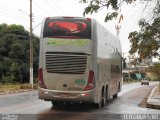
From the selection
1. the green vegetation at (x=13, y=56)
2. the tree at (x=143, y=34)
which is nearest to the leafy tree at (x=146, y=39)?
the tree at (x=143, y=34)

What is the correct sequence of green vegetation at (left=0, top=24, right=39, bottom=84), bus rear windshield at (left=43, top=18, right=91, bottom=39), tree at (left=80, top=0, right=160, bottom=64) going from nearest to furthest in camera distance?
tree at (left=80, top=0, right=160, bottom=64)
bus rear windshield at (left=43, top=18, right=91, bottom=39)
green vegetation at (left=0, top=24, right=39, bottom=84)

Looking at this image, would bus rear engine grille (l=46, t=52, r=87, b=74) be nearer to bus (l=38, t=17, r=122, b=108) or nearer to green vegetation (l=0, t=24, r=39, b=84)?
bus (l=38, t=17, r=122, b=108)

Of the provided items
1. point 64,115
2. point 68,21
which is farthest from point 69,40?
point 64,115

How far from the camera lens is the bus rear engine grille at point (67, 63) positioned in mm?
18500

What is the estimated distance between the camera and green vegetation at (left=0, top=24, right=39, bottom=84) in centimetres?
5397

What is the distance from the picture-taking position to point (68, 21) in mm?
18797

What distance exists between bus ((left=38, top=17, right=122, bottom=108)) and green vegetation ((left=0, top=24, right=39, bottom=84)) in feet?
114

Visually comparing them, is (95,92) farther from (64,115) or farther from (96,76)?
(64,115)

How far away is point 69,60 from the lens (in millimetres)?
18516

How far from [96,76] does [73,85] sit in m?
1.09

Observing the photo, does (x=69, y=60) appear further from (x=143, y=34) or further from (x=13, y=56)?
(x=13, y=56)

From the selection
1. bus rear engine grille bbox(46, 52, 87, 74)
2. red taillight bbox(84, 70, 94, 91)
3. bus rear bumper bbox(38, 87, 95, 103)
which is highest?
bus rear engine grille bbox(46, 52, 87, 74)

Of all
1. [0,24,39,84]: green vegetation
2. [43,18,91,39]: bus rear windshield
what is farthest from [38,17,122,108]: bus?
[0,24,39,84]: green vegetation

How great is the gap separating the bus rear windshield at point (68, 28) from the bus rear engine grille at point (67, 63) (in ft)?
2.66
